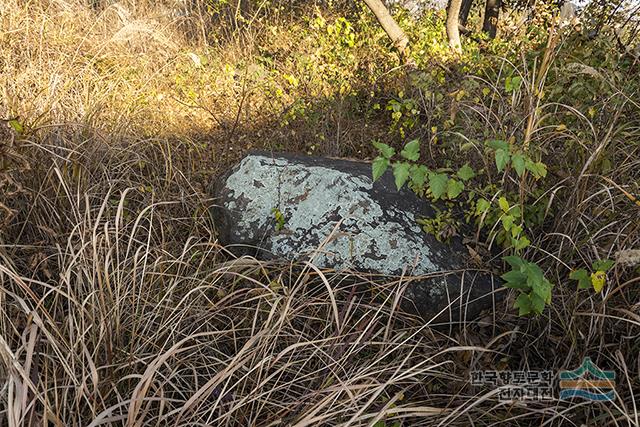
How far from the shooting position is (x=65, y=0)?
4223 mm

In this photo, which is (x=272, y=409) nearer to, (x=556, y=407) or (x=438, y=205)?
(x=556, y=407)

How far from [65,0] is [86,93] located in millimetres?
1627

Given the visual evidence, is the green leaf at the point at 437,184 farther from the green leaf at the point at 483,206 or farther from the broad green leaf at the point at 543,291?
the broad green leaf at the point at 543,291

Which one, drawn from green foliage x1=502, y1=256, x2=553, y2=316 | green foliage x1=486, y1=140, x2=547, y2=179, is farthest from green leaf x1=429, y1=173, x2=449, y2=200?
green foliage x1=502, y1=256, x2=553, y2=316

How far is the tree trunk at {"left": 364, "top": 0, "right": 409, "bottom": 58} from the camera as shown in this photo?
4.07m

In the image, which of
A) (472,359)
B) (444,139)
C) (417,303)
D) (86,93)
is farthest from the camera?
(86,93)

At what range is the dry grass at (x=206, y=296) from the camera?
1538 millimetres

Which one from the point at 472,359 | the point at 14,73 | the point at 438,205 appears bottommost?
the point at 472,359

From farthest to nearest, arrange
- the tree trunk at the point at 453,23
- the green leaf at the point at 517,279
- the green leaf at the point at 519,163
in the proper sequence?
the tree trunk at the point at 453,23 → the green leaf at the point at 519,163 → the green leaf at the point at 517,279

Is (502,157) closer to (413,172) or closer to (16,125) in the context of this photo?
(413,172)

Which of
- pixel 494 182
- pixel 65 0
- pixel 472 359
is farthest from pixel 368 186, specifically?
pixel 65 0
